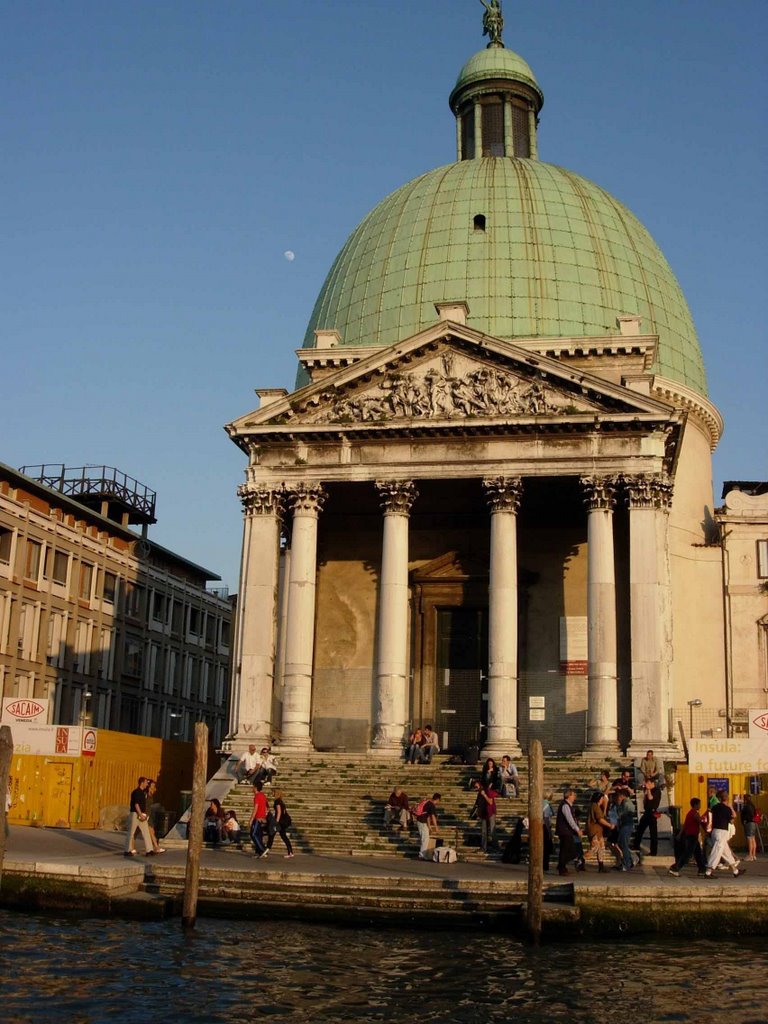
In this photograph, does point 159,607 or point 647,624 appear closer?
point 647,624

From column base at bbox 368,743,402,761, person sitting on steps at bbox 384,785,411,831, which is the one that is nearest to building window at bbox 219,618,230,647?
column base at bbox 368,743,402,761

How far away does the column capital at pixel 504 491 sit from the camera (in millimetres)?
35969

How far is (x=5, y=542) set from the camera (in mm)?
51938

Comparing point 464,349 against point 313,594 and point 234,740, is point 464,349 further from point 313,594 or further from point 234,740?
point 234,740

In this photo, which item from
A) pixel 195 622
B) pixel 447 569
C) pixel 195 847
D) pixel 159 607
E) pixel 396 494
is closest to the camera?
pixel 195 847

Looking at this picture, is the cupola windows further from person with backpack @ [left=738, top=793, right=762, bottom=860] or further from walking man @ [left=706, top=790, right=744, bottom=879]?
walking man @ [left=706, top=790, right=744, bottom=879]

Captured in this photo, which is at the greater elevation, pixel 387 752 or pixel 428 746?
pixel 428 746

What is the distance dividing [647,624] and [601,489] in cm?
403

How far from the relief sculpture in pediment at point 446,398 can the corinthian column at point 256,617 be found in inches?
131

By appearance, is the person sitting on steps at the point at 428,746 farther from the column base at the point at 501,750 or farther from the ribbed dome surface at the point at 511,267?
the ribbed dome surface at the point at 511,267

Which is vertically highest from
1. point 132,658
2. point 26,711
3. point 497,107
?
point 497,107

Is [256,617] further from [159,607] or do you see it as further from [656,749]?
[159,607]

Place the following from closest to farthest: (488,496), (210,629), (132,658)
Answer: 1. (488,496)
2. (132,658)
3. (210,629)

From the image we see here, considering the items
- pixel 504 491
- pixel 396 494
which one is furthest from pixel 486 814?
pixel 396 494
